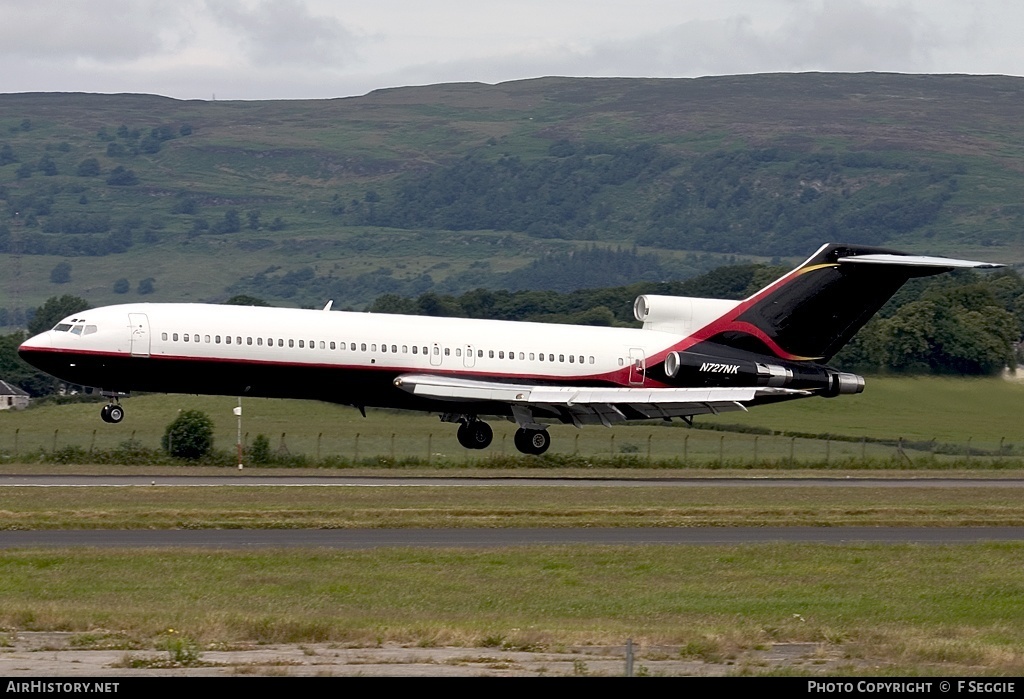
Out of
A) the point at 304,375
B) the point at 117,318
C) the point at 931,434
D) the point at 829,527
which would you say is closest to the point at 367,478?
the point at 304,375

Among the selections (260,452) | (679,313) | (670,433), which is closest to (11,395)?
(260,452)

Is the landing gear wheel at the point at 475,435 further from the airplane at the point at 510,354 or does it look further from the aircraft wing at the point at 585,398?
the aircraft wing at the point at 585,398

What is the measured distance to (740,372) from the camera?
179 feet

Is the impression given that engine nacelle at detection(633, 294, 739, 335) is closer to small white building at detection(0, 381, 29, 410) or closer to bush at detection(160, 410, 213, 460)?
bush at detection(160, 410, 213, 460)

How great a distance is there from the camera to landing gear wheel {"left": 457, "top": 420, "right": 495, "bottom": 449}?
2178 inches

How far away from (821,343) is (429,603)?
34.7 metres

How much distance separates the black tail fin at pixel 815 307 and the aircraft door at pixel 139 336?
18.1m

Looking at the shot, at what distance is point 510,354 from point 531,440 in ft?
9.37

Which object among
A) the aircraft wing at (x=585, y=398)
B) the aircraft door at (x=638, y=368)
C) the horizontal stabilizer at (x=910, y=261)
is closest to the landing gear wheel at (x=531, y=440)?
the aircraft wing at (x=585, y=398)

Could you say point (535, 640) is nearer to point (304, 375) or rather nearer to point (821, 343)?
point (304, 375)

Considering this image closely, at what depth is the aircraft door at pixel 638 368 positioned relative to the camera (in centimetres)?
5453

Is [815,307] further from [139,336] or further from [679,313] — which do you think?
[139,336]

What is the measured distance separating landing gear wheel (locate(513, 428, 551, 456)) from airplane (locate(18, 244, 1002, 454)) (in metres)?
0.05

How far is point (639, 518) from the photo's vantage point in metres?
34.7
